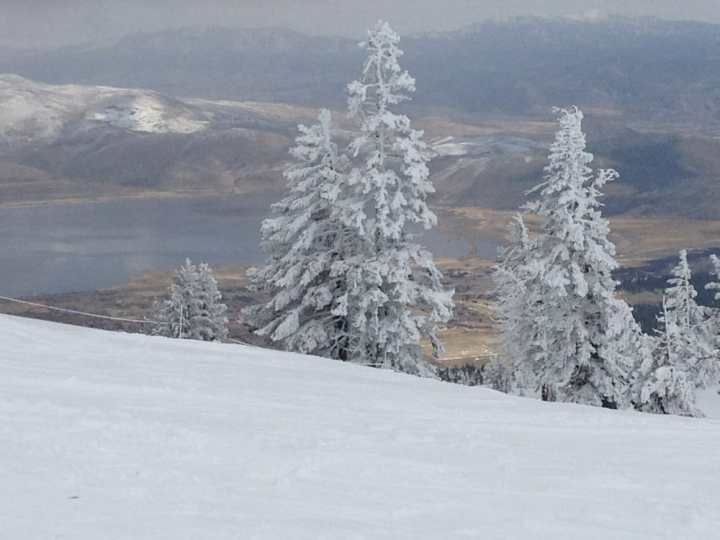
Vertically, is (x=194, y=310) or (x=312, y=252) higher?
(x=312, y=252)

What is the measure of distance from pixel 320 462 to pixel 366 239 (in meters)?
14.3

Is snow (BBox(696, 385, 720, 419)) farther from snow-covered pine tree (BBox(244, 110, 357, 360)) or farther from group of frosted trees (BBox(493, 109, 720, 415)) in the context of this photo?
snow-covered pine tree (BBox(244, 110, 357, 360))

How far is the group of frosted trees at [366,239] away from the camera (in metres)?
21.8

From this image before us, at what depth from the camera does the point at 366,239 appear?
2200 cm

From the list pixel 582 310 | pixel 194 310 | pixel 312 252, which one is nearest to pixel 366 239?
pixel 312 252

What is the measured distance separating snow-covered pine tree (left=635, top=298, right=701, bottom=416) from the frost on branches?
16.5 m

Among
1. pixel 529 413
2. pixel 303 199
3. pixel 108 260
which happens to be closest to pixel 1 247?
pixel 108 260

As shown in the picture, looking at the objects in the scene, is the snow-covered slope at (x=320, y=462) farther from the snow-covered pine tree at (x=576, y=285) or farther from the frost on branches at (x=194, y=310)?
the frost on branches at (x=194, y=310)

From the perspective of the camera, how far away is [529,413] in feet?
37.1

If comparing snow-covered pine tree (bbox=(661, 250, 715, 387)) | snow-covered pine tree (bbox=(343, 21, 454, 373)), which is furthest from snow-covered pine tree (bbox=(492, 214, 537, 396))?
snow-covered pine tree (bbox=(661, 250, 715, 387))

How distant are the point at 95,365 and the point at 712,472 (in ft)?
27.3

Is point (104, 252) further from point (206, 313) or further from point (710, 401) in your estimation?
point (710, 401)

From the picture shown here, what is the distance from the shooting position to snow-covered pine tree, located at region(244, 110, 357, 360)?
2283 cm

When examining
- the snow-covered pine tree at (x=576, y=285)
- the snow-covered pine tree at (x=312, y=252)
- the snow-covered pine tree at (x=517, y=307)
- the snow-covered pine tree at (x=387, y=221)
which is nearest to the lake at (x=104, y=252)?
the snow-covered pine tree at (x=517, y=307)
